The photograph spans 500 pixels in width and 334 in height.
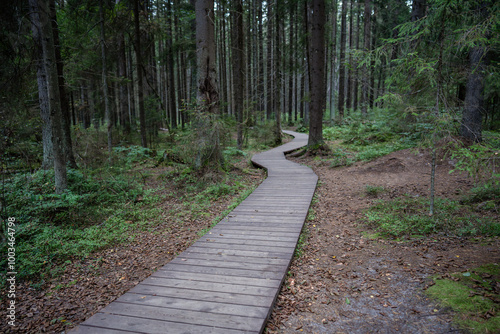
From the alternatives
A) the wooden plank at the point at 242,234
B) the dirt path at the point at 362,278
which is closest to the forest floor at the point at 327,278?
the dirt path at the point at 362,278

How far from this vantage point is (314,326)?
302cm

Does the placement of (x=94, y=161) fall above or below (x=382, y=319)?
above

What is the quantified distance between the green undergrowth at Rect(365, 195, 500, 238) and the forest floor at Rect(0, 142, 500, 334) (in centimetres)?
25

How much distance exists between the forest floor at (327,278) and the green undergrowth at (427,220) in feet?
0.82

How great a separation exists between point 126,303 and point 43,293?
1710mm

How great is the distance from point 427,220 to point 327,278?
2.75 meters

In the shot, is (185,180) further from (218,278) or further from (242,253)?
(218,278)

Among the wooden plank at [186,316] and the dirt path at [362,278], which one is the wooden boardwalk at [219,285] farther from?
the dirt path at [362,278]

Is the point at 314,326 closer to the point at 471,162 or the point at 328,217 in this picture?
the point at 471,162

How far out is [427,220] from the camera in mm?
5199

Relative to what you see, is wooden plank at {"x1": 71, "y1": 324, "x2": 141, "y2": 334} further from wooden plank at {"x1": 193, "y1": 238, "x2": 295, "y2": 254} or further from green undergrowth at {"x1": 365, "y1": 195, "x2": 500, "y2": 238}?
green undergrowth at {"x1": 365, "y1": 195, "x2": 500, "y2": 238}

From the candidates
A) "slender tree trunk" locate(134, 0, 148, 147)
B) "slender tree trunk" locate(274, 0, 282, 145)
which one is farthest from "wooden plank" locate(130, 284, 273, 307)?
"slender tree trunk" locate(274, 0, 282, 145)

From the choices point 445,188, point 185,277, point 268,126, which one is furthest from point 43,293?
point 268,126

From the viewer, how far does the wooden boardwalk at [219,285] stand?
272cm
